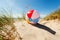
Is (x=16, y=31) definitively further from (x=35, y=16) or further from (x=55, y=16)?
(x=55, y=16)

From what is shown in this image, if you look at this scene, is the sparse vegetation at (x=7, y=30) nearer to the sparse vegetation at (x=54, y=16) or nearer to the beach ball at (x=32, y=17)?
the beach ball at (x=32, y=17)

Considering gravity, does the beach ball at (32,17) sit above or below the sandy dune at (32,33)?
above

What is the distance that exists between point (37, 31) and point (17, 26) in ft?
1.96

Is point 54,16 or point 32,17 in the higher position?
point 54,16

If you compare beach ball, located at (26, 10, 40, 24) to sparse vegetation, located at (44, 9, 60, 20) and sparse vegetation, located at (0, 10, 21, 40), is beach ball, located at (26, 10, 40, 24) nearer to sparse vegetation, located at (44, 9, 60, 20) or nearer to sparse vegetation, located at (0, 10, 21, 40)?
sparse vegetation, located at (0, 10, 21, 40)

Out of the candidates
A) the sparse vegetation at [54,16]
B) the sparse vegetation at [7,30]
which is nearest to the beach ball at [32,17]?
the sparse vegetation at [7,30]

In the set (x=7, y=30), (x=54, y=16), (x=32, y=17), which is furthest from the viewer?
(x=54, y=16)

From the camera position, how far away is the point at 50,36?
489 cm

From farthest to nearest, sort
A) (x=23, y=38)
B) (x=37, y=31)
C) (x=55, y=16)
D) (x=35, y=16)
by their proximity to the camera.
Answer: (x=55, y=16), (x=35, y=16), (x=37, y=31), (x=23, y=38)

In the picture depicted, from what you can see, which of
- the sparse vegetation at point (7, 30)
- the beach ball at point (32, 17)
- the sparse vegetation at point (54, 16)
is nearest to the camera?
the sparse vegetation at point (7, 30)

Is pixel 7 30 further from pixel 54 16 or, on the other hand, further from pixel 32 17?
pixel 54 16

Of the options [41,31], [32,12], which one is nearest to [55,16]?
[32,12]

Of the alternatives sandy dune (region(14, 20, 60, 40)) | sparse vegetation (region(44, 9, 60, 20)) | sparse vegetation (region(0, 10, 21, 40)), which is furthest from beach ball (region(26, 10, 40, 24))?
sparse vegetation (region(44, 9, 60, 20))

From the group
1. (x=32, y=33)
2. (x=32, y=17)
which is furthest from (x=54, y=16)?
(x=32, y=33)
